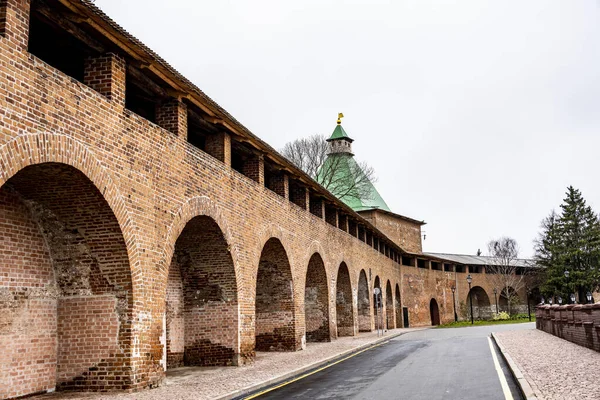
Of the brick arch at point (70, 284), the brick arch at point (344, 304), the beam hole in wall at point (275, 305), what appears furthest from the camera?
the brick arch at point (344, 304)

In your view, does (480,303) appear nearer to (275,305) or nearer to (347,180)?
(347,180)

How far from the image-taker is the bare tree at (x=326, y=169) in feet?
149

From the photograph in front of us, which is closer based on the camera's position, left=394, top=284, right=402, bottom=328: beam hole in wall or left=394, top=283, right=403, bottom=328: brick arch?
left=394, top=283, right=403, bottom=328: brick arch

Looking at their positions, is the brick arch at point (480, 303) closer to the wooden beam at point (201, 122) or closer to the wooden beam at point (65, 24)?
the wooden beam at point (201, 122)

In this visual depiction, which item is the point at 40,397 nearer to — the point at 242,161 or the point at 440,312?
the point at 242,161

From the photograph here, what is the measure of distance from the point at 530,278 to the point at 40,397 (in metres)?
67.6

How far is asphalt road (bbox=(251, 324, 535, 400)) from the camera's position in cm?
945

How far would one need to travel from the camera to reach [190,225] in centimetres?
1400

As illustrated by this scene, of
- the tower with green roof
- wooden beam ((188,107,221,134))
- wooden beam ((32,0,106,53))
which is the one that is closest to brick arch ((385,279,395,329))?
the tower with green roof

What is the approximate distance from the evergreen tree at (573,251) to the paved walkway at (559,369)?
135 ft

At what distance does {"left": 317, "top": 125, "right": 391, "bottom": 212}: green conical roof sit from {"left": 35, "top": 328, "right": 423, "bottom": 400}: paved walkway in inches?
1107

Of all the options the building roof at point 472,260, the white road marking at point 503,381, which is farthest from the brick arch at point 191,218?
the building roof at point 472,260

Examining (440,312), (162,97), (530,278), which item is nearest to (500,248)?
(530,278)

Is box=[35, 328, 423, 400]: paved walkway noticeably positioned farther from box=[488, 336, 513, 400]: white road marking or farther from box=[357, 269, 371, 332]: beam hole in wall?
box=[357, 269, 371, 332]: beam hole in wall
